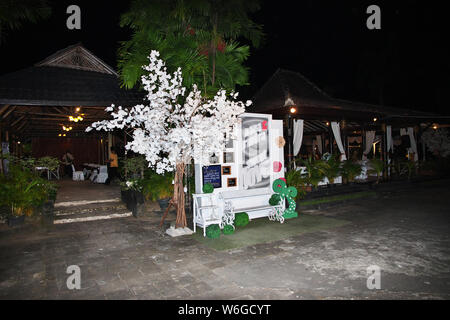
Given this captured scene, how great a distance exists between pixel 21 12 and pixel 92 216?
5.89 m

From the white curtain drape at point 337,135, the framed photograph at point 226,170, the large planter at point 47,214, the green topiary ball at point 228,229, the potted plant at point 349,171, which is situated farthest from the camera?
the white curtain drape at point 337,135

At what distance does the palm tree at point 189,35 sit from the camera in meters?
6.88

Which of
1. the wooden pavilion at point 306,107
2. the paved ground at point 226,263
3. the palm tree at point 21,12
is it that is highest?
the palm tree at point 21,12

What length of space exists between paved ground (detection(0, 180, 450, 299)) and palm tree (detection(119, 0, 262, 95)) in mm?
4091

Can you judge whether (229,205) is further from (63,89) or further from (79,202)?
(63,89)

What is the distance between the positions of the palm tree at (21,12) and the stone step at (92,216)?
17.7ft

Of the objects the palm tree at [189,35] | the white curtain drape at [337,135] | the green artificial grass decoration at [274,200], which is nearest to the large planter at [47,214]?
the palm tree at [189,35]

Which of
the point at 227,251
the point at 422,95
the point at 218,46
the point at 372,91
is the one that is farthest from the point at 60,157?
the point at 422,95

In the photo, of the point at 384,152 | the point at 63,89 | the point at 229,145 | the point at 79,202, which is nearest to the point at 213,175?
the point at 229,145

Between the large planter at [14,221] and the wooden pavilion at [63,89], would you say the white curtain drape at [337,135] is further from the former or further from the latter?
the large planter at [14,221]

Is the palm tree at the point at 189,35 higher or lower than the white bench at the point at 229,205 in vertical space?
higher

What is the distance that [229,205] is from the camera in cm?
692

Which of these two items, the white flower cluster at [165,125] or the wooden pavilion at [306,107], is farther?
the wooden pavilion at [306,107]

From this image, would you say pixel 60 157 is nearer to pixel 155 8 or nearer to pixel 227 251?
pixel 155 8
